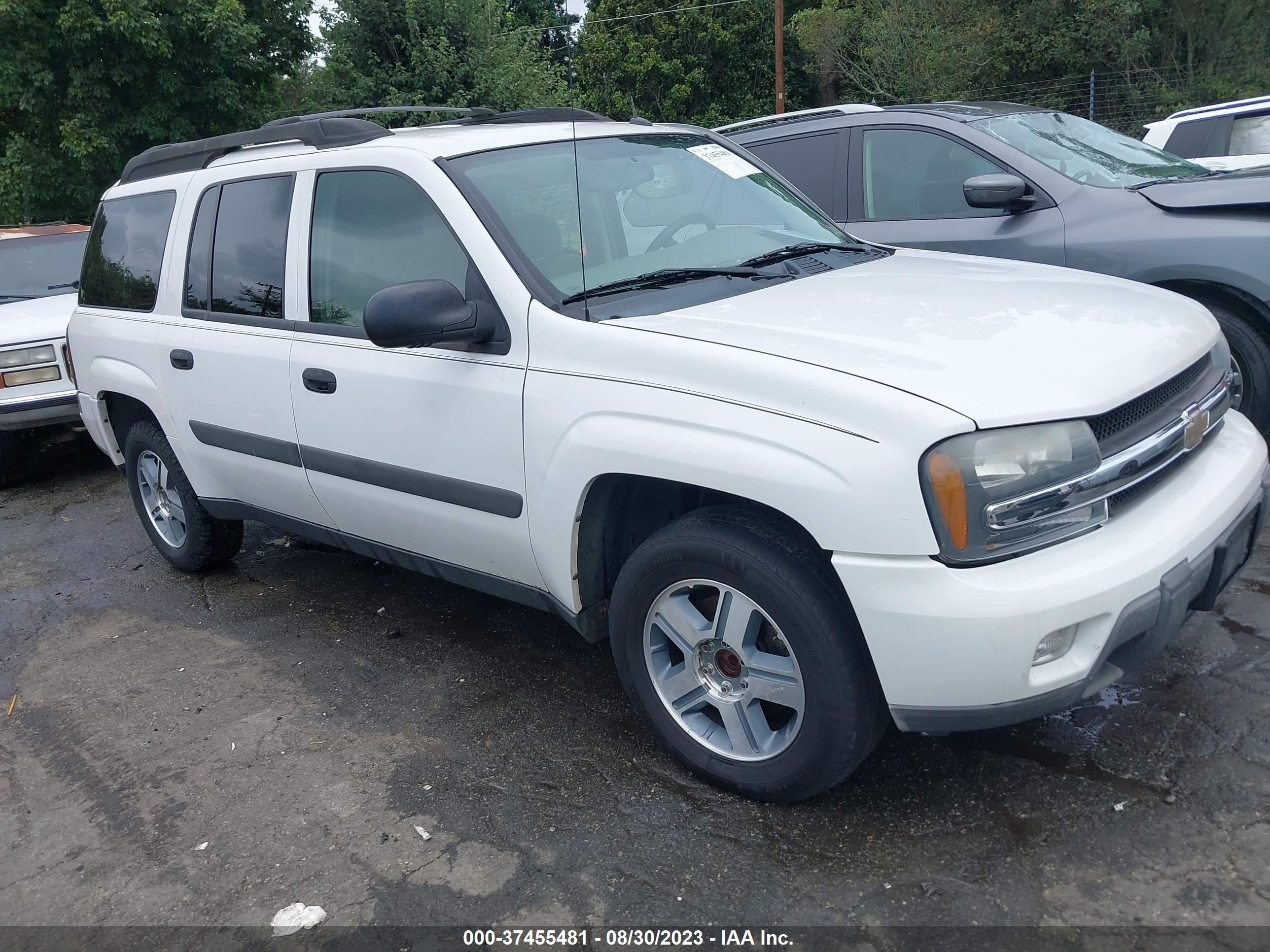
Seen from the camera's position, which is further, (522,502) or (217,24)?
(217,24)

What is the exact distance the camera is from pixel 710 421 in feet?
8.82

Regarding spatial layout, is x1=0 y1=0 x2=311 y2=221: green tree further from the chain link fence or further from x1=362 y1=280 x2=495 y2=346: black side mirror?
x1=362 y1=280 x2=495 y2=346: black side mirror

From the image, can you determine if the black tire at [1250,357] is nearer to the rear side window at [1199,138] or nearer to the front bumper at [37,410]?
the rear side window at [1199,138]

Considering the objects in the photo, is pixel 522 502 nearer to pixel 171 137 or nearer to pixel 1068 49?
pixel 171 137

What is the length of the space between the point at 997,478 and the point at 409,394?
1.88 meters

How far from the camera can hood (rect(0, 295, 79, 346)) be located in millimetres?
7023

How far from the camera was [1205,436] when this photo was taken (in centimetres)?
308

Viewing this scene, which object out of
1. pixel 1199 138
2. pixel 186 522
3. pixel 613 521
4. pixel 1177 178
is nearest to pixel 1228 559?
pixel 613 521

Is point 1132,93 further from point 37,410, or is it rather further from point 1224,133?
point 37,410

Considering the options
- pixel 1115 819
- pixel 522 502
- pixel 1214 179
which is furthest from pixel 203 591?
pixel 1214 179

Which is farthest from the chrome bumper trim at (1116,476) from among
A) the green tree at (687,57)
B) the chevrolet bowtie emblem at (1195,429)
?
the green tree at (687,57)

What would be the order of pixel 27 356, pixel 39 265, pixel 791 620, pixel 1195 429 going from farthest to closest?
pixel 39 265 < pixel 27 356 < pixel 1195 429 < pixel 791 620

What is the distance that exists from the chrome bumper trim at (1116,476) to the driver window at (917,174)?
102 inches

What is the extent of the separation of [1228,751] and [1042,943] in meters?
1.01
